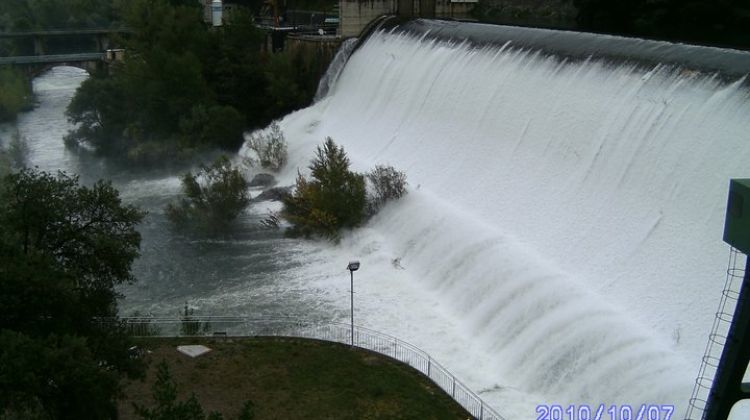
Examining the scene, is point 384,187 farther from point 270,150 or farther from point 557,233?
point 270,150

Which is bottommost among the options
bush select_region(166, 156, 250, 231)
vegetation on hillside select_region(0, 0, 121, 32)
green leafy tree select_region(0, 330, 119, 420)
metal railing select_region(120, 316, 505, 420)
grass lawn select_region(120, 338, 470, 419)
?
metal railing select_region(120, 316, 505, 420)

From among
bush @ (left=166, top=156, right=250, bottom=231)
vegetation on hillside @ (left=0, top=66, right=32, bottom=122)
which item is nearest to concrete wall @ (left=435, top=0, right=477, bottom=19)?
bush @ (left=166, top=156, right=250, bottom=231)

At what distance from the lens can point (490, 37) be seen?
29469mm

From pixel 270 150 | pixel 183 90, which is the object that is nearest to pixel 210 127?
pixel 183 90

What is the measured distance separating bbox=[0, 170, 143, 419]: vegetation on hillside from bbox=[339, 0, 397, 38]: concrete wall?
25538mm

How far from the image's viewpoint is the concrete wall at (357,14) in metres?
39.8

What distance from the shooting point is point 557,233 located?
2053 cm

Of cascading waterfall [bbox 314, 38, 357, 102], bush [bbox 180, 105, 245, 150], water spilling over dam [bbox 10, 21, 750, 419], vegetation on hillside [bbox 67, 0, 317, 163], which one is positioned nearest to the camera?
water spilling over dam [bbox 10, 21, 750, 419]

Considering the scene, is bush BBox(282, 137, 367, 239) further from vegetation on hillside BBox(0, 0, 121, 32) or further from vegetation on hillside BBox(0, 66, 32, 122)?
vegetation on hillside BBox(0, 0, 121, 32)

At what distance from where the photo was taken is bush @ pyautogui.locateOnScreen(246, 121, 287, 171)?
33281 mm

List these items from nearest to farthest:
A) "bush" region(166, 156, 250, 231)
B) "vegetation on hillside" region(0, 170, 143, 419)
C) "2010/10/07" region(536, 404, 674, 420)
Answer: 1. "vegetation on hillside" region(0, 170, 143, 419)
2. "2010/10/07" region(536, 404, 674, 420)
3. "bush" region(166, 156, 250, 231)

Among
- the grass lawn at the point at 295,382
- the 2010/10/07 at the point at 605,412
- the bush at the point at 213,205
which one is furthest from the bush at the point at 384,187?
the 2010/10/07 at the point at 605,412

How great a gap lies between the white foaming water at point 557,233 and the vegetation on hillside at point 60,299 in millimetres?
7130

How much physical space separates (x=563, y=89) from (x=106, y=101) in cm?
2512
